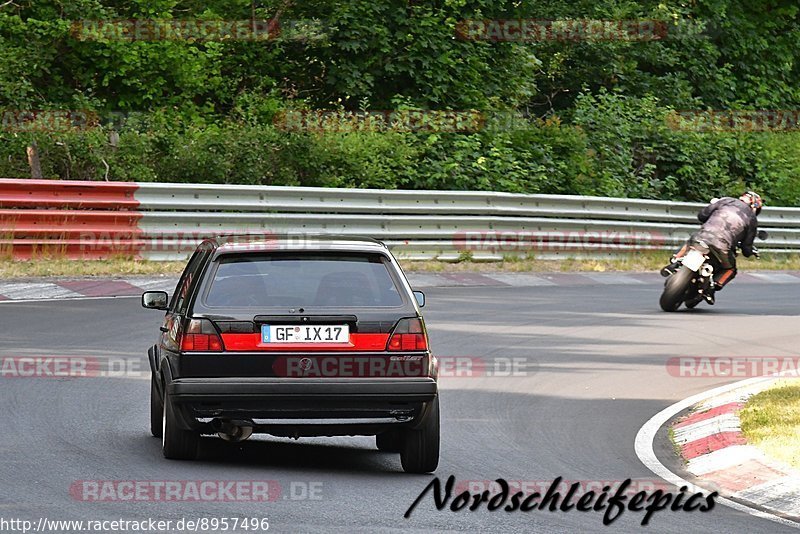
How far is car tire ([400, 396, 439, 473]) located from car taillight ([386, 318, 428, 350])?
0.35m

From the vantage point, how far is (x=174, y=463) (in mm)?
8906

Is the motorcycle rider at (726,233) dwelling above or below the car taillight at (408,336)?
below

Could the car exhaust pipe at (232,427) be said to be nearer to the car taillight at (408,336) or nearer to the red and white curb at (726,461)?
the car taillight at (408,336)

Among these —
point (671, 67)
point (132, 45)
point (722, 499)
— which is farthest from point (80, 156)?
point (671, 67)

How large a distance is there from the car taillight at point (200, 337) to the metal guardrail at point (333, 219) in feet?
37.2

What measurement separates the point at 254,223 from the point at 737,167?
1232cm

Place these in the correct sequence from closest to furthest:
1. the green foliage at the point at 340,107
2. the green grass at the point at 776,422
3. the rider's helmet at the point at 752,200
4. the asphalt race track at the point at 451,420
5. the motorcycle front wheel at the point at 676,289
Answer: the asphalt race track at the point at 451,420 → the green grass at the point at 776,422 → the motorcycle front wheel at the point at 676,289 → the rider's helmet at the point at 752,200 → the green foliage at the point at 340,107

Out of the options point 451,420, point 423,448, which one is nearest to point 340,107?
point 451,420

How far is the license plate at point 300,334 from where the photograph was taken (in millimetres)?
8586

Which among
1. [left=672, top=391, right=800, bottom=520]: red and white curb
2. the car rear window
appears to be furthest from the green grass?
the car rear window

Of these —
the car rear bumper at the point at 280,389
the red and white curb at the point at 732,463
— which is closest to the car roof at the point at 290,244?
the car rear bumper at the point at 280,389

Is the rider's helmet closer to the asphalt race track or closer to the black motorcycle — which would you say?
the black motorcycle

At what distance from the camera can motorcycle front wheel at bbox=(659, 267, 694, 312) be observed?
18609 mm

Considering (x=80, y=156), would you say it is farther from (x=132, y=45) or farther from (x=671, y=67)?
(x=671, y=67)
